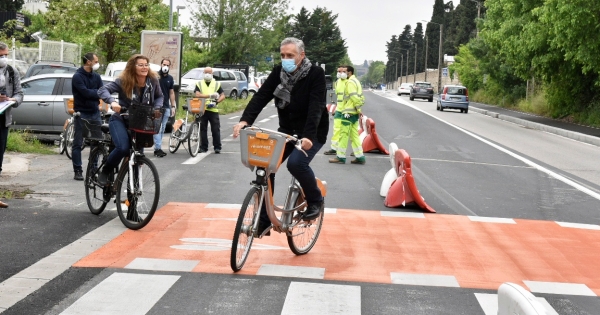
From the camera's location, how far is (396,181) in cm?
1088

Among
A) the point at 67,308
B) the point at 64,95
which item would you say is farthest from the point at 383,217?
the point at 64,95

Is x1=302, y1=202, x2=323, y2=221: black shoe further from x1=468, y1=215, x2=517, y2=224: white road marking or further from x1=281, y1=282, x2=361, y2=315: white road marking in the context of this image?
x1=468, y1=215, x2=517, y2=224: white road marking

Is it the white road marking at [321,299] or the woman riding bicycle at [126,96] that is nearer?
the white road marking at [321,299]

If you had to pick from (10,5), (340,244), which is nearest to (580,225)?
(340,244)

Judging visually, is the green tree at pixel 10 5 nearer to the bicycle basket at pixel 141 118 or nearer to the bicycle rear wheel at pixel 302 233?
the bicycle basket at pixel 141 118

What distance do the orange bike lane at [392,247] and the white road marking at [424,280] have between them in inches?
3.2

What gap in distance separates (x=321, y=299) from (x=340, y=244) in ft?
7.27

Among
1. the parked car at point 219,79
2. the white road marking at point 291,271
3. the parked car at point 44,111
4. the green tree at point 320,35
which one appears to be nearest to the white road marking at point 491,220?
the white road marking at point 291,271

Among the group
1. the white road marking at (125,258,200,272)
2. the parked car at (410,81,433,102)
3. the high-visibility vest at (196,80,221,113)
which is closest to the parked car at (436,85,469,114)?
the parked car at (410,81,433,102)

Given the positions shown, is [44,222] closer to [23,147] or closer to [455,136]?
[23,147]

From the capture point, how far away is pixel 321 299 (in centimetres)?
596

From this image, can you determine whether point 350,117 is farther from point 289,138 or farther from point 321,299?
point 321,299

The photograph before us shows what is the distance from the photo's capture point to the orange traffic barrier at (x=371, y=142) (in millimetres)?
18250

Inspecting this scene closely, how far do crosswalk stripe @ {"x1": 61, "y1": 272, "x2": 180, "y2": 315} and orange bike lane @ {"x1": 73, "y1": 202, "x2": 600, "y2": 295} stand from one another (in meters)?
0.43
